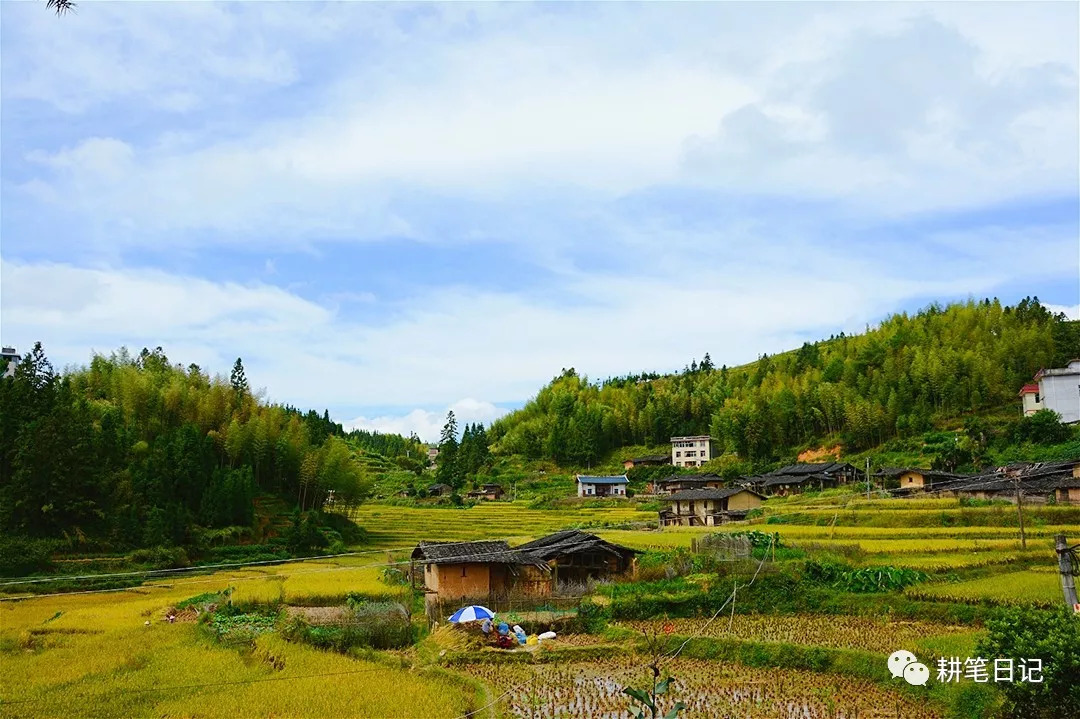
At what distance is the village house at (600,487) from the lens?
62656 mm

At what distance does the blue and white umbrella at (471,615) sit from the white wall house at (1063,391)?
5117 cm

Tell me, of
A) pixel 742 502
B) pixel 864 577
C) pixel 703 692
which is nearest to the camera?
pixel 703 692

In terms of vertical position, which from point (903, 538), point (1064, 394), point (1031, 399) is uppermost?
point (1064, 394)

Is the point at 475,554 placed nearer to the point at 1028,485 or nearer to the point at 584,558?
the point at 584,558

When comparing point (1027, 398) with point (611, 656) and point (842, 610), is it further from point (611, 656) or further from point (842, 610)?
point (611, 656)

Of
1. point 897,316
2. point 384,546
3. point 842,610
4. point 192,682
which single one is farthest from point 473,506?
point 897,316

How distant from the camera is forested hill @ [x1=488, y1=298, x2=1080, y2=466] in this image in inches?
2414

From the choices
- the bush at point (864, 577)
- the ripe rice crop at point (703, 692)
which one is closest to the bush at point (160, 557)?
the ripe rice crop at point (703, 692)

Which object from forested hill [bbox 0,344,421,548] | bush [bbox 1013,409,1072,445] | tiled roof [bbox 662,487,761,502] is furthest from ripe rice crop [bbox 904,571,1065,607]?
bush [bbox 1013,409,1072,445]

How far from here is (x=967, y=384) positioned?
201 feet

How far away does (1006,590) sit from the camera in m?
18.7

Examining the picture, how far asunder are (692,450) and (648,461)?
15.0 ft

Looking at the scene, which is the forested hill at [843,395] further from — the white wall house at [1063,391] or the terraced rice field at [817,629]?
the terraced rice field at [817,629]

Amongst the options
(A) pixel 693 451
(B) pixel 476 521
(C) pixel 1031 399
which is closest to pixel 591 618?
(B) pixel 476 521
